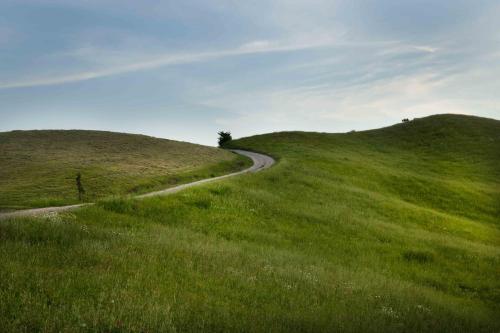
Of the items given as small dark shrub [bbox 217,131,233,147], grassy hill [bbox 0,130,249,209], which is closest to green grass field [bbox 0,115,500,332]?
grassy hill [bbox 0,130,249,209]

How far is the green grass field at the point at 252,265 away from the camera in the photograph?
9219 mm

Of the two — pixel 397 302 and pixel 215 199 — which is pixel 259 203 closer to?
pixel 215 199

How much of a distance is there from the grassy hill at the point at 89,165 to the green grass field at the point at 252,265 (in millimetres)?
9925

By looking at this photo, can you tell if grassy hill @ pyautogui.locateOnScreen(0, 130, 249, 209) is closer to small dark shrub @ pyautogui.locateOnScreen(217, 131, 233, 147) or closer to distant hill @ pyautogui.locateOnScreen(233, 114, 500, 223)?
distant hill @ pyautogui.locateOnScreen(233, 114, 500, 223)

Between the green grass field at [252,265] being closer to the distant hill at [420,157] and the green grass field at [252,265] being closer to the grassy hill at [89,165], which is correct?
the grassy hill at [89,165]

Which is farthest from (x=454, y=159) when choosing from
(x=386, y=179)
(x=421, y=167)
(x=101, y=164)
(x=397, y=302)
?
(x=397, y=302)

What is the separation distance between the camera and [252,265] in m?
15.1

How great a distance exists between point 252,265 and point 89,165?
38600 millimetres

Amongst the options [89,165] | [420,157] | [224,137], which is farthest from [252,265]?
[224,137]

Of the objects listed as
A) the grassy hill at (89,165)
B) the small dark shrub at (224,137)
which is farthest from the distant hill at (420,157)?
the grassy hill at (89,165)

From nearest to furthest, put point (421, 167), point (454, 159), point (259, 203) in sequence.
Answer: point (259, 203) < point (421, 167) < point (454, 159)

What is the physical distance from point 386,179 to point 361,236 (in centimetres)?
3554

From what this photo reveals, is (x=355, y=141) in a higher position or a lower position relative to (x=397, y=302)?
higher

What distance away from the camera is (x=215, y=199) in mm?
29891
